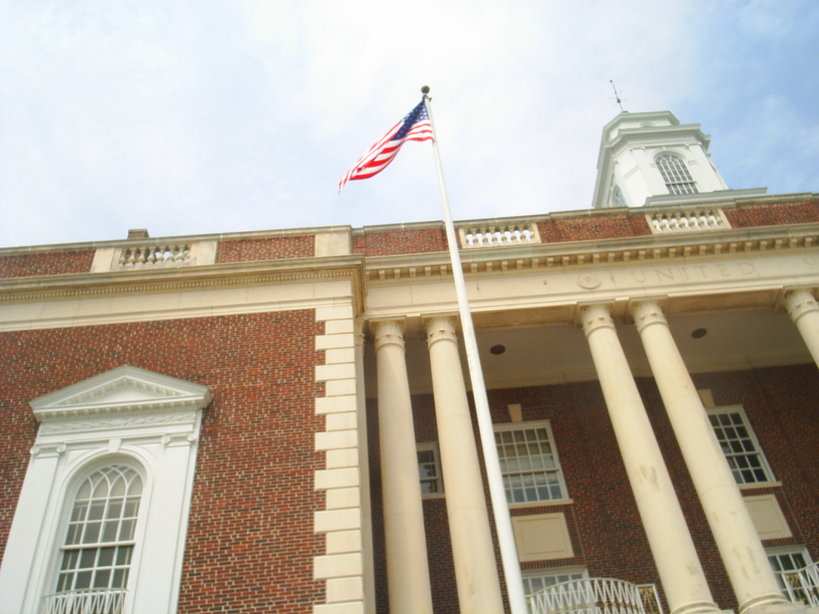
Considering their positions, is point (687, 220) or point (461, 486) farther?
point (687, 220)

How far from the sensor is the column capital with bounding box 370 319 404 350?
1619cm

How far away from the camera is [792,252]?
17.6m

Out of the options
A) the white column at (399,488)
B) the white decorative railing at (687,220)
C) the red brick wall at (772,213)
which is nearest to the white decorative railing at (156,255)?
the white column at (399,488)

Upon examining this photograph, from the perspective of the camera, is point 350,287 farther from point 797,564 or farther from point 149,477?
point 797,564

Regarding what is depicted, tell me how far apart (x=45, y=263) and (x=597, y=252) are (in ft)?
44.1

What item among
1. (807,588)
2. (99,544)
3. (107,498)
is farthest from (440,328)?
(807,588)

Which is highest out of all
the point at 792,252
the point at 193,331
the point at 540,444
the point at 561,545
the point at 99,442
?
the point at 792,252

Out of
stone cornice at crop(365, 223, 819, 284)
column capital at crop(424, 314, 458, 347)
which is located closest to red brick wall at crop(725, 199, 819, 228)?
stone cornice at crop(365, 223, 819, 284)

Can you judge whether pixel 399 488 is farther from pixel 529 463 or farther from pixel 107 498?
pixel 529 463

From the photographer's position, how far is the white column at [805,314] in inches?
637

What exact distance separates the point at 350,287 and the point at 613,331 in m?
6.29

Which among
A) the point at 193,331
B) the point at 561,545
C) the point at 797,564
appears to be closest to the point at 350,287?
the point at 193,331

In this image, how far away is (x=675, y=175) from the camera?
3325cm

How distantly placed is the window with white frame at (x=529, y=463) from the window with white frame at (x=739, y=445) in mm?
4582
